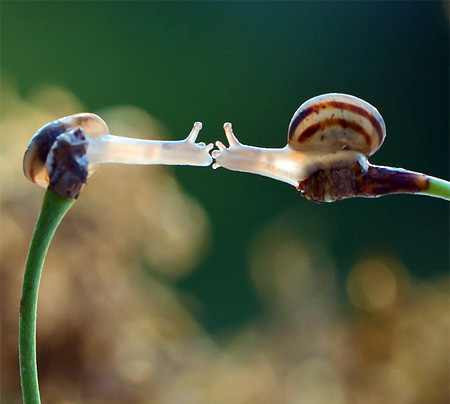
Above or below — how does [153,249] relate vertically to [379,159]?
below

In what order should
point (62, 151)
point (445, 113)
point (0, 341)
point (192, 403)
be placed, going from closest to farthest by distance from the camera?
point (62, 151), point (0, 341), point (192, 403), point (445, 113)

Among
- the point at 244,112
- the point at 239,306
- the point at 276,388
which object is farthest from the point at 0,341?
the point at 244,112

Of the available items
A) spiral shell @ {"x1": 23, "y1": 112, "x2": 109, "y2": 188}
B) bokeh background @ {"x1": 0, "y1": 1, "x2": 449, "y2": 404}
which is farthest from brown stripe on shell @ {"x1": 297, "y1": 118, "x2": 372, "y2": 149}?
bokeh background @ {"x1": 0, "y1": 1, "x2": 449, "y2": 404}

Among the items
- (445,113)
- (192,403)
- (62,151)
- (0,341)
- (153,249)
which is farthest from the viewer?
(445,113)

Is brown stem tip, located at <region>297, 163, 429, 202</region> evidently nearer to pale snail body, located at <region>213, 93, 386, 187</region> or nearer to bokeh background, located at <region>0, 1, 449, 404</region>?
pale snail body, located at <region>213, 93, 386, 187</region>

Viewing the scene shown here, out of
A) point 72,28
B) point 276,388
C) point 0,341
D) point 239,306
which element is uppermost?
point 72,28

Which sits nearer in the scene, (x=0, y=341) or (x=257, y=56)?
(x=0, y=341)

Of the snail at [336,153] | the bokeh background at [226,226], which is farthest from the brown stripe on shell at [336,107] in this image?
the bokeh background at [226,226]

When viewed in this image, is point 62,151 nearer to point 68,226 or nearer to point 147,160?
point 147,160
